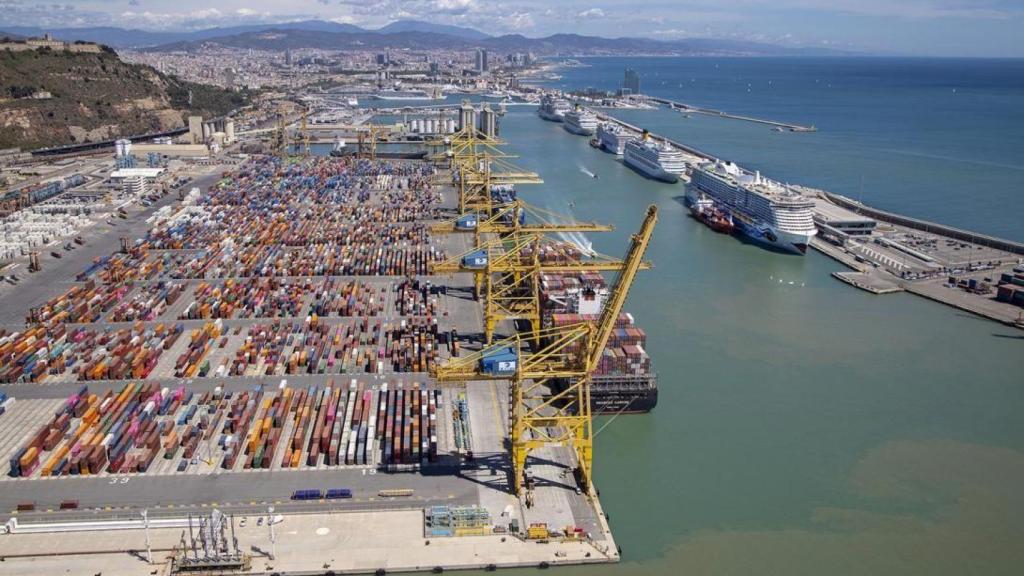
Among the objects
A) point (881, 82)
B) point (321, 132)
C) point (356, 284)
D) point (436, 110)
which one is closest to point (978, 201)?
point (356, 284)

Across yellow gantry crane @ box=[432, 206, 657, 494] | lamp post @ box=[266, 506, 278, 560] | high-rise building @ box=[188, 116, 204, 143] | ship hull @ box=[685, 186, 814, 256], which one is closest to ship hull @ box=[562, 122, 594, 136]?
high-rise building @ box=[188, 116, 204, 143]

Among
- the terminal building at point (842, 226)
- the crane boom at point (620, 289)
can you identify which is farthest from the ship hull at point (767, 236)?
the crane boom at point (620, 289)

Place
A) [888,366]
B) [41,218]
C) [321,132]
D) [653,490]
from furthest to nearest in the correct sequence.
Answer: [321,132] < [41,218] < [888,366] < [653,490]

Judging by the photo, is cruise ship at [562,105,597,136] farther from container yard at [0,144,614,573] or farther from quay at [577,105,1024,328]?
container yard at [0,144,614,573]

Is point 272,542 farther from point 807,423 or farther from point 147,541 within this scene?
point 807,423

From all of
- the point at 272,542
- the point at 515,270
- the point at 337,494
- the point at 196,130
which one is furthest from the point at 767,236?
the point at 196,130

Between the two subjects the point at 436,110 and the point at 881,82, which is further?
the point at 881,82

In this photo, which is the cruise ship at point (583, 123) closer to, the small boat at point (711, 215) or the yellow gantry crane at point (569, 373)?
the small boat at point (711, 215)

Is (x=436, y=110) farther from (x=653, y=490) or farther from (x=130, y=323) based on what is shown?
(x=653, y=490)
